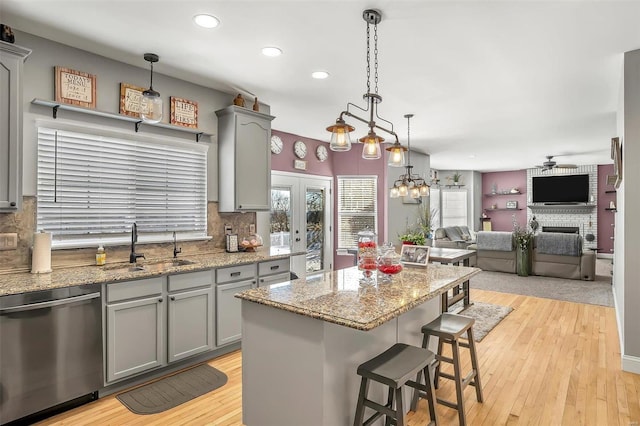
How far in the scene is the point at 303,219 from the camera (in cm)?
627

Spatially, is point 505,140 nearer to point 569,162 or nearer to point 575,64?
point 575,64

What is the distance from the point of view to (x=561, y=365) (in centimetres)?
328

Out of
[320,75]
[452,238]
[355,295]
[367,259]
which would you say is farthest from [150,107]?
[452,238]

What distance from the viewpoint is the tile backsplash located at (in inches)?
106

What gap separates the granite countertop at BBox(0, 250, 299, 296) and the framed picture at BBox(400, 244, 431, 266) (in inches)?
56.1

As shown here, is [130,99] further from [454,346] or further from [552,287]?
[552,287]

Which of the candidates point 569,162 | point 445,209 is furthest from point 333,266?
point 569,162

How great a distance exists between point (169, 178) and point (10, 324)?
178cm

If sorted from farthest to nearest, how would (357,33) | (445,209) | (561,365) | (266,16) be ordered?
1. (445,209)
2. (561,365)
3. (357,33)
4. (266,16)

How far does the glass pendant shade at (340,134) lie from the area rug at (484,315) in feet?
9.08

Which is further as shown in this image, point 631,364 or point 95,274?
point 631,364

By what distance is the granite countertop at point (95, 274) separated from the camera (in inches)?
92.7

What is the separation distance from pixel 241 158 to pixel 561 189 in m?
10.5

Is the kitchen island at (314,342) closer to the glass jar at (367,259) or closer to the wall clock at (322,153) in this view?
the glass jar at (367,259)
